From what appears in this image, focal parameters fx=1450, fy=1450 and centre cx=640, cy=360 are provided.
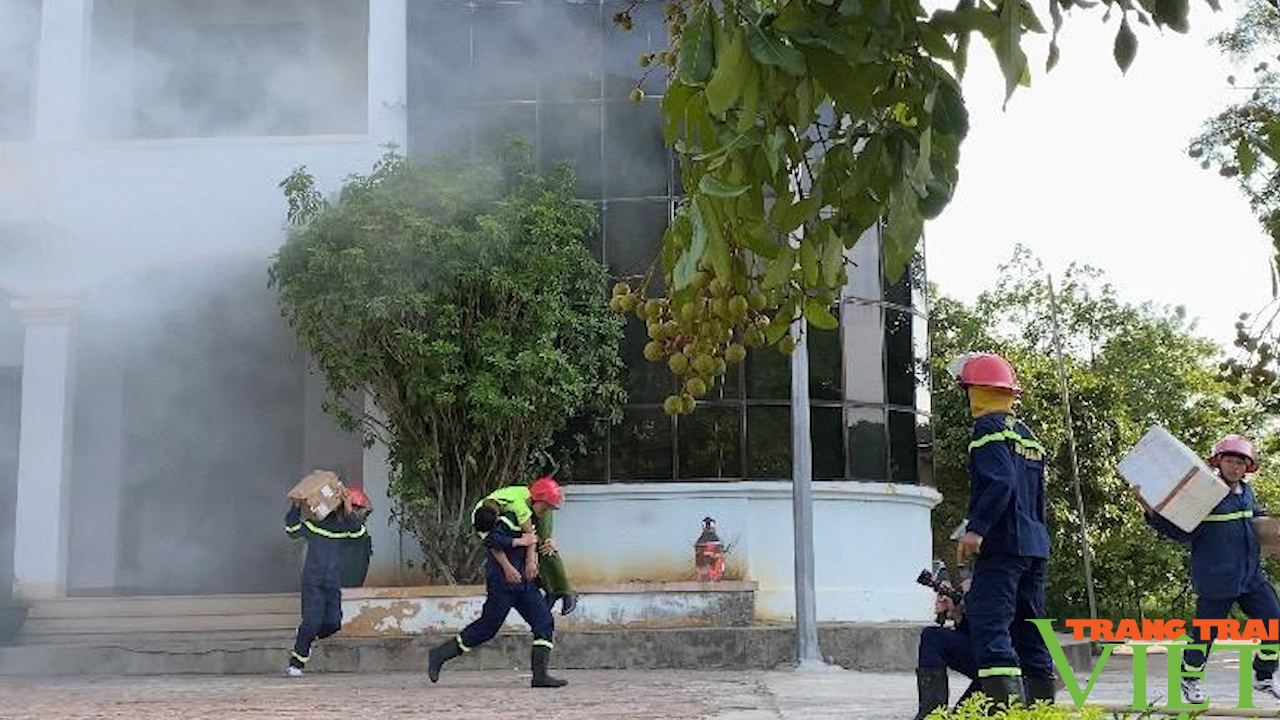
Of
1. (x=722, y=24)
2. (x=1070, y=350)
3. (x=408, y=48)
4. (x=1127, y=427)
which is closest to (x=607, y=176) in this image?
(x=408, y=48)

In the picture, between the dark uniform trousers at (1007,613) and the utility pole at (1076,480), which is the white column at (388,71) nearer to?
the dark uniform trousers at (1007,613)

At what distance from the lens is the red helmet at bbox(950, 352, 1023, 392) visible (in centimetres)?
Answer: 521

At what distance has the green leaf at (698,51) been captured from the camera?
1907mm

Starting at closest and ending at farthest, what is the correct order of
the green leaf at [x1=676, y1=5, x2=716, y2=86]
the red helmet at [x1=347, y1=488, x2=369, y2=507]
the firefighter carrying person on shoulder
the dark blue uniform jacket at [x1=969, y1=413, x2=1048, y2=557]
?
the green leaf at [x1=676, y1=5, x2=716, y2=86], the dark blue uniform jacket at [x1=969, y1=413, x2=1048, y2=557], the firefighter carrying person on shoulder, the red helmet at [x1=347, y1=488, x2=369, y2=507]

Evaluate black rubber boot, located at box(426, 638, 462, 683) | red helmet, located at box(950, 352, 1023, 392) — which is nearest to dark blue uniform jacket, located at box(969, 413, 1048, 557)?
red helmet, located at box(950, 352, 1023, 392)

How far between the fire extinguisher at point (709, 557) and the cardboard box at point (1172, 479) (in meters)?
5.17

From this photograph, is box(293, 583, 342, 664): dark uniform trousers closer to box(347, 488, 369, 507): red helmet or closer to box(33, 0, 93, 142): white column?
box(347, 488, 369, 507): red helmet

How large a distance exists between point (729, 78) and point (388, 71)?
10.8 metres

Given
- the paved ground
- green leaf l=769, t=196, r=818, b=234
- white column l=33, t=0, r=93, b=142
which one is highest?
white column l=33, t=0, r=93, b=142

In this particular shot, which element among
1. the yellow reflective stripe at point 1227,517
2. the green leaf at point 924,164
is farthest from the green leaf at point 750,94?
the yellow reflective stripe at point 1227,517

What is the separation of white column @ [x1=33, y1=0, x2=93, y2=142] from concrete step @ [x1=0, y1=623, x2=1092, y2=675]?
400 centimetres

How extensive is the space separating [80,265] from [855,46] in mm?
10848

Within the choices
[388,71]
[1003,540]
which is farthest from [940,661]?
[388,71]

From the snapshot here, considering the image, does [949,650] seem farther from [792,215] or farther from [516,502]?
[516,502]
